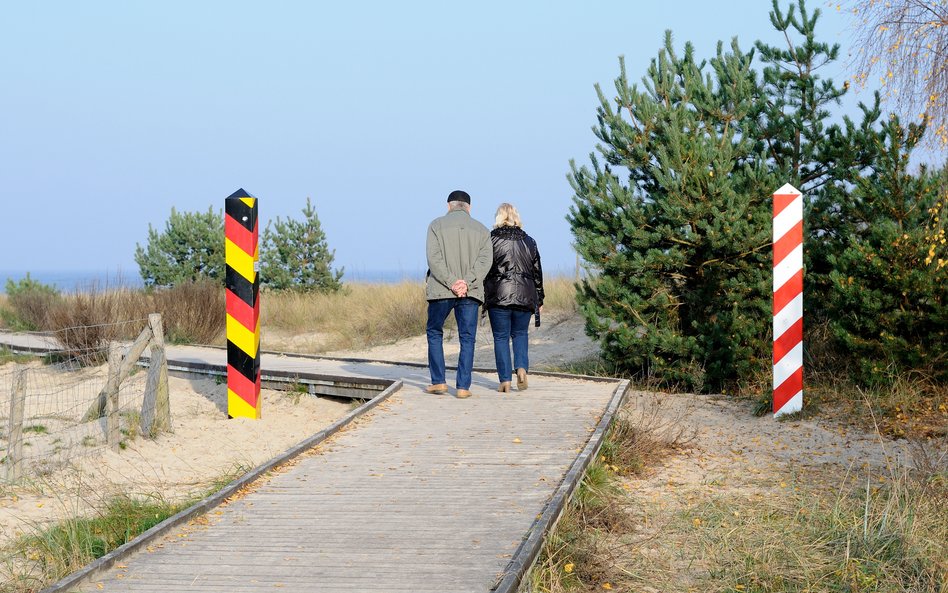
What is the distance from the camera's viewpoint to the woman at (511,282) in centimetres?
1099

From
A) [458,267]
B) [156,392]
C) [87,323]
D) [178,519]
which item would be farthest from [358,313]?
[178,519]

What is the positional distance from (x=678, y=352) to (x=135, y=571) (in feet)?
A: 29.9

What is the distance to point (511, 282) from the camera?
1100cm

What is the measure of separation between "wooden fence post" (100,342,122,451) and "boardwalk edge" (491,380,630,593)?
15.6ft

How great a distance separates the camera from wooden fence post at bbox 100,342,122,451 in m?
10.1

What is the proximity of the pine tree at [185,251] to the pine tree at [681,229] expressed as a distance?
1738cm

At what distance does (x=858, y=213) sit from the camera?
12.2 meters

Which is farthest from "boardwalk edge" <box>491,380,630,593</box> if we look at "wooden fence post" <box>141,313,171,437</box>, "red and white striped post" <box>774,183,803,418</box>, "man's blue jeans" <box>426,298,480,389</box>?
"wooden fence post" <box>141,313,171,437</box>

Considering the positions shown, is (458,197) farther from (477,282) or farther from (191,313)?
(191,313)

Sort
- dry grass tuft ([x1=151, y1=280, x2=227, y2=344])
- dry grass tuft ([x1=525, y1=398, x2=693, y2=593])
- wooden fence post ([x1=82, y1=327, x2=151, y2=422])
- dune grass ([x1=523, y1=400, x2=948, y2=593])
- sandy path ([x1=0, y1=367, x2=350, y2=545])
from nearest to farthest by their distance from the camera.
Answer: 1. dune grass ([x1=523, y1=400, x2=948, y2=593])
2. dry grass tuft ([x1=525, y1=398, x2=693, y2=593])
3. sandy path ([x1=0, y1=367, x2=350, y2=545])
4. wooden fence post ([x1=82, y1=327, x2=151, y2=422])
5. dry grass tuft ([x1=151, y1=280, x2=227, y2=344])

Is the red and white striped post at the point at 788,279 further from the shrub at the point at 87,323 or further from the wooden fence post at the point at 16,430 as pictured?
the shrub at the point at 87,323

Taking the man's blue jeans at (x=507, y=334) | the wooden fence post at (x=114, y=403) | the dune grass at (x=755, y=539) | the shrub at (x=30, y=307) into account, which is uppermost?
the shrub at (x=30, y=307)

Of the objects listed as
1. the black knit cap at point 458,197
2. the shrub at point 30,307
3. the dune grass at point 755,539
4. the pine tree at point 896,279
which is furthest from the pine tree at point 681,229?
the shrub at point 30,307

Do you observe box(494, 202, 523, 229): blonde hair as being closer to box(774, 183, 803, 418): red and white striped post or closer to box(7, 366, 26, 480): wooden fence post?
box(774, 183, 803, 418): red and white striped post
